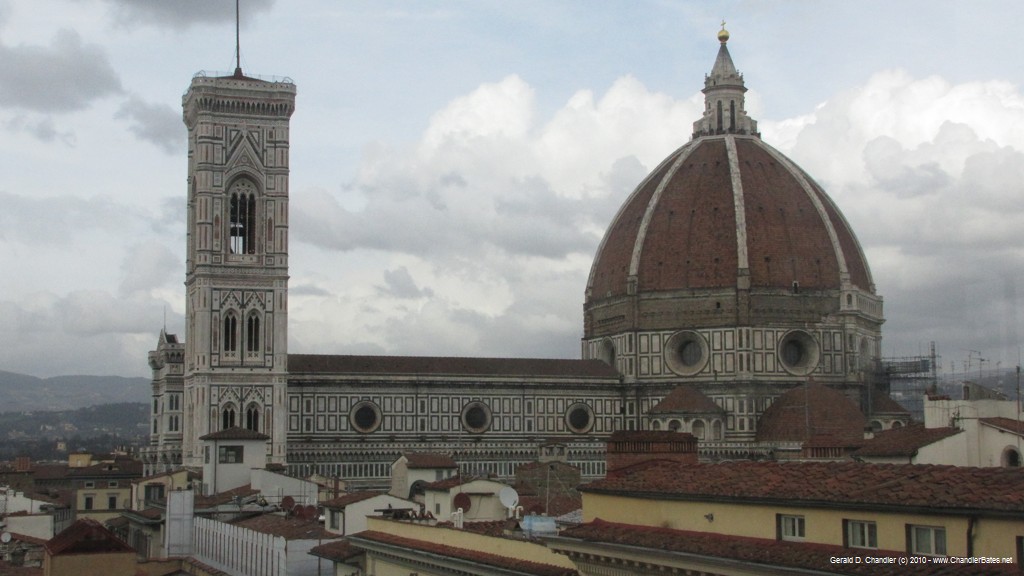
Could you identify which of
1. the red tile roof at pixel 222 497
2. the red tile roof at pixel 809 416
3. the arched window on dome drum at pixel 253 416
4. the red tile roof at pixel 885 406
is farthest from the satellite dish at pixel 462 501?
the red tile roof at pixel 885 406

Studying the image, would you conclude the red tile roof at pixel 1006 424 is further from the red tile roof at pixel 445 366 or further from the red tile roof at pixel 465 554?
the red tile roof at pixel 445 366

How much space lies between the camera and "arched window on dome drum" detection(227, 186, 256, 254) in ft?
257

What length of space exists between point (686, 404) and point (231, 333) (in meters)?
25.7

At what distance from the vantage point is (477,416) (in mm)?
83062

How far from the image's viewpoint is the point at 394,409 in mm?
80375

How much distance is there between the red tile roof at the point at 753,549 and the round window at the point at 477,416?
60547 mm

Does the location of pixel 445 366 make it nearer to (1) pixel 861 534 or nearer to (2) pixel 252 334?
(2) pixel 252 334

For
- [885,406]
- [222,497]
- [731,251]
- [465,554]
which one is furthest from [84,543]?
[885,406]

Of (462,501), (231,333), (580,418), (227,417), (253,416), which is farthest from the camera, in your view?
(580,418)

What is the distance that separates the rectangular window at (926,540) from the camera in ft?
54.4

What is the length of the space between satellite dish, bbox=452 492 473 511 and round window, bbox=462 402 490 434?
146ft

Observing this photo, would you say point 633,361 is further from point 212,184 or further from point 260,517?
point 260,517

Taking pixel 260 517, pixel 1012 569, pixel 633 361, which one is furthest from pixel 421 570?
pixel 633 361

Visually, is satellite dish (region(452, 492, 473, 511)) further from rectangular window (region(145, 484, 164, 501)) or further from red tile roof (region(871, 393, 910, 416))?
red tile roof (region(871, 393, 910, 416))
